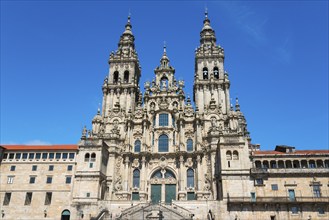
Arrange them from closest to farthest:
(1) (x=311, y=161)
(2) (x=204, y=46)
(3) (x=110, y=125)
Result: (1) (x=311, y=161) → (3) (x=110, y=125) → (2) (x=204, y=46)

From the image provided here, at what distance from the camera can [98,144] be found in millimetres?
47781

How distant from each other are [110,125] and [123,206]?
16323 millimetres

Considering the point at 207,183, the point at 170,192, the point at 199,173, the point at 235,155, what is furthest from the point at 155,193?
the point at 235,155

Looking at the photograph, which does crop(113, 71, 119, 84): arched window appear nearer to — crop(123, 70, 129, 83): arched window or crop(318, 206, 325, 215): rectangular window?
crop(123, 70, 129, 83): arched window

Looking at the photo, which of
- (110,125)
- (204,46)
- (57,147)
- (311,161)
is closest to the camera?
(311,161)

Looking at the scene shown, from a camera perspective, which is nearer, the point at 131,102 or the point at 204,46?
the point at 131,102

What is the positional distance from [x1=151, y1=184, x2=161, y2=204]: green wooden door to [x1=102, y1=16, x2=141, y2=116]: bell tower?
1445 centimetres

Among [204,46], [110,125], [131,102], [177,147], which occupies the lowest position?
[177,147]

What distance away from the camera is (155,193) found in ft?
162

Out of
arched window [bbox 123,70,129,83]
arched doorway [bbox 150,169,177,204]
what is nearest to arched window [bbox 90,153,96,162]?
arched doorway [bbox 150,169,177,204]

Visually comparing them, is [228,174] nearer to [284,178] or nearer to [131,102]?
[284,178]

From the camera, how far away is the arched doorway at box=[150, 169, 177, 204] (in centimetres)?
4897

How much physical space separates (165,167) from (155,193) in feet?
14.4

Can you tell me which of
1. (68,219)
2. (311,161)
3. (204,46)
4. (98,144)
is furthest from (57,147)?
(311,161)
